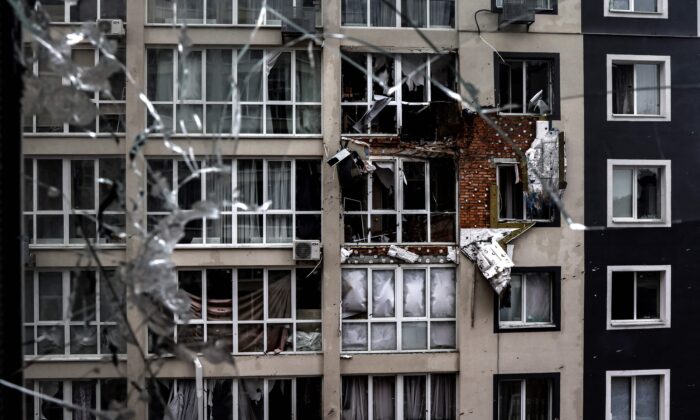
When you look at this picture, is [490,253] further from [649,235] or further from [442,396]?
[649,235]

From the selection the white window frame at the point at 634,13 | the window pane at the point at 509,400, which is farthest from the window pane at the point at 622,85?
the window pane at the point at 509,400

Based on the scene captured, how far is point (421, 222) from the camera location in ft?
39.3

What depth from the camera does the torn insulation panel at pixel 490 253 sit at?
1132 centimetres

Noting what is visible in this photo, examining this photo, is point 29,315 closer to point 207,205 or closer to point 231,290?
point 231,290

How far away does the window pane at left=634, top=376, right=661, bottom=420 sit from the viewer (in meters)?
12.2

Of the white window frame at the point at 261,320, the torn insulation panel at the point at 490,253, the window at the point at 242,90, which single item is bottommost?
the white window frame at the point at 261,320

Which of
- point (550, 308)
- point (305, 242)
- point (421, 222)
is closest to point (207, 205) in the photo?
point (305, 242)

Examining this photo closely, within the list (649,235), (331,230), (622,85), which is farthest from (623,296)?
(331,230)

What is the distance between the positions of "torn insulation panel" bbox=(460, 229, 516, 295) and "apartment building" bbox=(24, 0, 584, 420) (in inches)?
3.3

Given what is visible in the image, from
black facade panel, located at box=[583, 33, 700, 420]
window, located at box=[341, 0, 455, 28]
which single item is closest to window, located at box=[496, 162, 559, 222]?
black facade panel, located at box=[583, 33, 700, 420]

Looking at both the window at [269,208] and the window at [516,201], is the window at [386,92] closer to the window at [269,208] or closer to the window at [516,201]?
the window at [269,208]

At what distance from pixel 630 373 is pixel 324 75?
23.8 feet

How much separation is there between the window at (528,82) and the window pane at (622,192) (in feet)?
5.23

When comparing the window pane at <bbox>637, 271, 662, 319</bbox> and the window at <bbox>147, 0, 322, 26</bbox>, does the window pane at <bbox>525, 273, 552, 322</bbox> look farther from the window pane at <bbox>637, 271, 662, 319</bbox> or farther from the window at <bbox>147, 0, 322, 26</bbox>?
the window at <bbox>147, 0, 322, 26</bbox>
